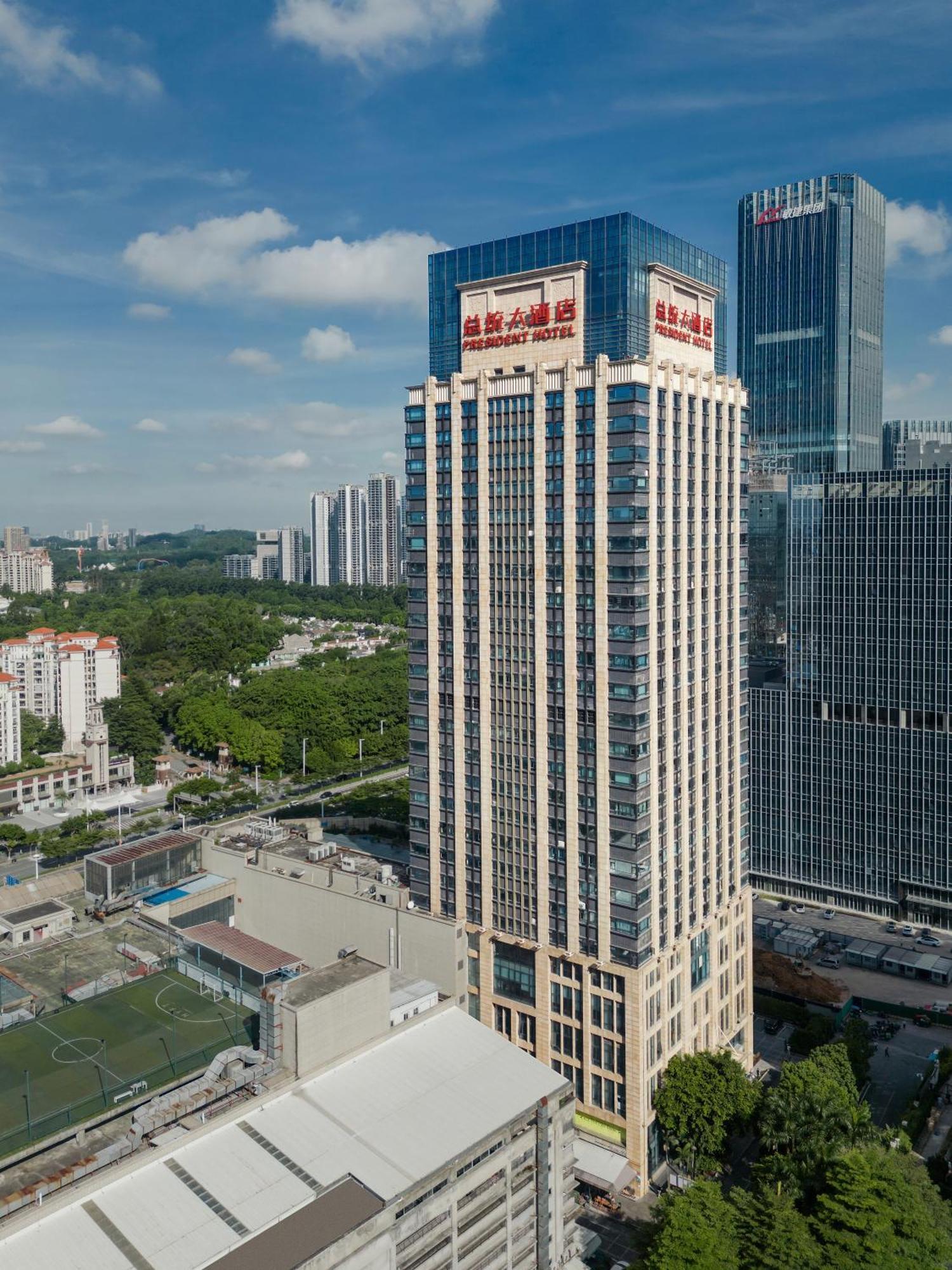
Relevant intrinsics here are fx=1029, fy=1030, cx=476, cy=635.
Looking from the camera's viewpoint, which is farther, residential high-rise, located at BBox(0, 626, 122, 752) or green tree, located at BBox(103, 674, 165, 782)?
residential high-rise, located at BBox(0, 626, 122, 752)

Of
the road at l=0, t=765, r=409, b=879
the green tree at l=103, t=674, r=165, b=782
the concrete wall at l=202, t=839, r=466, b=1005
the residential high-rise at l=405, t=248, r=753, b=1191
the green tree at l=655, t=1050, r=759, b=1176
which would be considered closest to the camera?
the green tree at l=655, t=1050, r=759, b=1176

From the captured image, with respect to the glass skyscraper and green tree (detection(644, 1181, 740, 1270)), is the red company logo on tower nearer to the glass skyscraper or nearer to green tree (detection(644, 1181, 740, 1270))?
the glass skyscraper

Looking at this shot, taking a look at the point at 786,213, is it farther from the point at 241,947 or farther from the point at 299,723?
the point at 241,947

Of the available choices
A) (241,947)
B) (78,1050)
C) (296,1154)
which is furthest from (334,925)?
(296,1154)

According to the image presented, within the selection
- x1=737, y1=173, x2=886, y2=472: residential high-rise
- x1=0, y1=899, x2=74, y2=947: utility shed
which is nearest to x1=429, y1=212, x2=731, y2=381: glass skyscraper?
x1=0, y1=899, x2=74, y2=947: utility shed

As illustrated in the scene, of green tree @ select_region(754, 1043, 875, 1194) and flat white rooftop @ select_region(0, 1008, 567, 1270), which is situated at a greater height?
flat white rooftop @ select_region(0, 1008, 567, 1270)

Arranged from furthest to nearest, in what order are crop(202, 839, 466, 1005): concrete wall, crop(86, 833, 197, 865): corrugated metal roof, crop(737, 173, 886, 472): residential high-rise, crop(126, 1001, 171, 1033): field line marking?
crop(737, 173, 886, 472): residential high-rise
crop(86, 833, 197, 865): corrugated metal roof
crop(202, 839, 466, 1005): concrete wall
crop(126, 1001, 171, 1033): field line marking

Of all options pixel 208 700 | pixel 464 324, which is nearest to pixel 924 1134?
pixel 464 324
